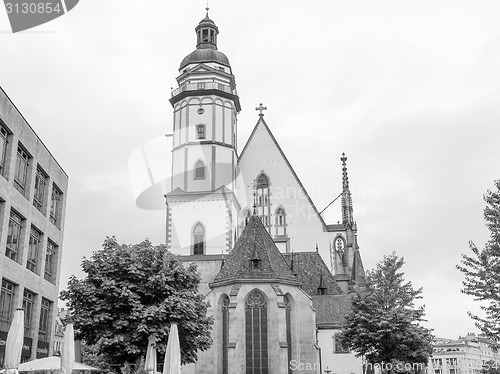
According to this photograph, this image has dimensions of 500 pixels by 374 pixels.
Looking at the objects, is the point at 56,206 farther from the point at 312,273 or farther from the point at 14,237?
the point at 312,273

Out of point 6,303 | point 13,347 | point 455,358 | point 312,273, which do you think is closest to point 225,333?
point 312,273

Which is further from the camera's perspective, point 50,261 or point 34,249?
point 50,261

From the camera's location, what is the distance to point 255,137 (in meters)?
54.3

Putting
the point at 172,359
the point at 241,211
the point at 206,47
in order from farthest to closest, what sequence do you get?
the point at 206,47
the point at 241,211
the point at 172,359

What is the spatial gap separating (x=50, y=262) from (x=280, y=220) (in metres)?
23.5

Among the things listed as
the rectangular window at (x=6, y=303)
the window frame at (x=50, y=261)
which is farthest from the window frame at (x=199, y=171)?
the rectangular window at (x=6, y=303)

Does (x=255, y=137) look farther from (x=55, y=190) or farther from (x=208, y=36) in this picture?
(x=55, y=190)

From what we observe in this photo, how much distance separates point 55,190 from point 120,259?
7.87 m

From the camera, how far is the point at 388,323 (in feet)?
101

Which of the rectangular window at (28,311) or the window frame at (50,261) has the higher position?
the window frame at (50,261)

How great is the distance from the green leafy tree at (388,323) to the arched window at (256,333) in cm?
587

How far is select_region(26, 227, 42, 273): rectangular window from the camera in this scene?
28.7 m

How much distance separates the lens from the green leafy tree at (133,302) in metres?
26.2

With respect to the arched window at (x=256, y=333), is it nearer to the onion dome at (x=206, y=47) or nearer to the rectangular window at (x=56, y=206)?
the rectangular window at (x=56, y=206)
